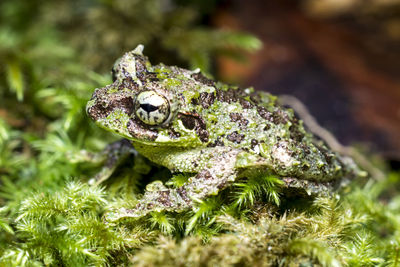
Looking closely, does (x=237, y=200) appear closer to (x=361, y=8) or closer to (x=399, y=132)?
(x=399, y=132)

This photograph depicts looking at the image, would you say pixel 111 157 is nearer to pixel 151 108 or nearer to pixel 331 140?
pixel 151 108

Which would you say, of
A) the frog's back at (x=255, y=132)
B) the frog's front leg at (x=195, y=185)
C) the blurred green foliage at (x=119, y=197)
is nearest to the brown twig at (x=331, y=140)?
the blurred green foliage at (x=119, y=197)

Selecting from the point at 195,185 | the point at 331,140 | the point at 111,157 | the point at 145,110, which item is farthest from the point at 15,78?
the point at 331,140

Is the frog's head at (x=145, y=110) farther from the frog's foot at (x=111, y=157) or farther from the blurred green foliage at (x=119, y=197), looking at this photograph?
the frog's foot at (x=111, y=157)

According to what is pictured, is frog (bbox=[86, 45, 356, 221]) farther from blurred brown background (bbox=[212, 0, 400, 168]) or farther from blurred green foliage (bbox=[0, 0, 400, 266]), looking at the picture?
blurred brown background (bbox=[212, 0, 400, 168])

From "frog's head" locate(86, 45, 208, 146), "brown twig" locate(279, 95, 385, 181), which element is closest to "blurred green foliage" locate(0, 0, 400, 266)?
"brown twig" locate(279, 95, 385, 181)

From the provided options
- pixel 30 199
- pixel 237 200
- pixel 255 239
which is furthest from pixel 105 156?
pixel 255 239
